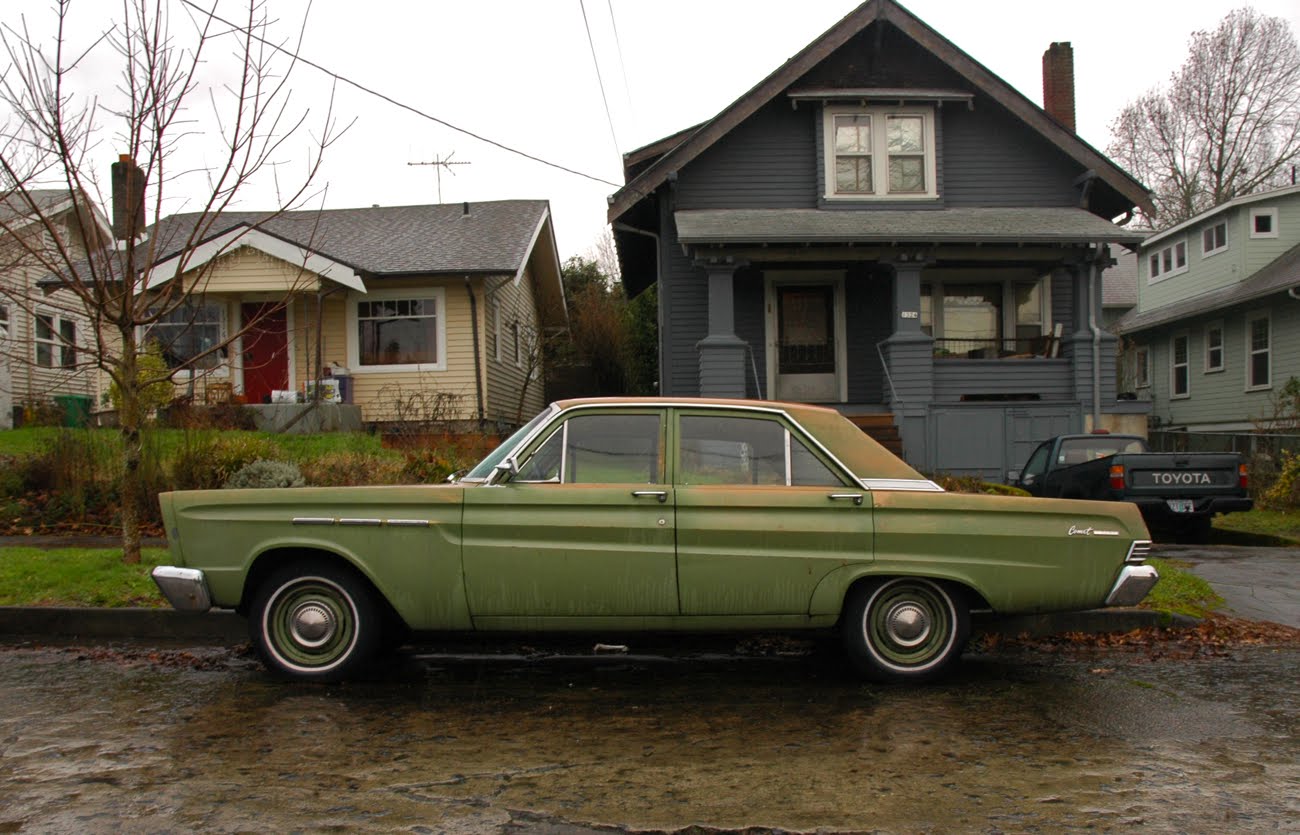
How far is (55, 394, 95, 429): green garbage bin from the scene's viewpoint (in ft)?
63.7

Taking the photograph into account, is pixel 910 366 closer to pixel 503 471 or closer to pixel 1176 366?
pixel 503 471

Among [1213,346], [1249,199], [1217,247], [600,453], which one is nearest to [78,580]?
[600,453]

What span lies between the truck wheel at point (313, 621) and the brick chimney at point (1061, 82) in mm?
18900

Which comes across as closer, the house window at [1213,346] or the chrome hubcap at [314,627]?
the chrome hubcap at [314,627]

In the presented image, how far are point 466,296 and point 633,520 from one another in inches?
585

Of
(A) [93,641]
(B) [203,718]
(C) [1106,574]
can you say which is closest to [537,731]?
(B) [203,718]

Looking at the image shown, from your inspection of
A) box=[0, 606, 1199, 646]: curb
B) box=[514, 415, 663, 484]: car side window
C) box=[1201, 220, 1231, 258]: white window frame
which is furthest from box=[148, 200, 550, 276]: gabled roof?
box=[1201, 220, 1231, 258]: white window frame

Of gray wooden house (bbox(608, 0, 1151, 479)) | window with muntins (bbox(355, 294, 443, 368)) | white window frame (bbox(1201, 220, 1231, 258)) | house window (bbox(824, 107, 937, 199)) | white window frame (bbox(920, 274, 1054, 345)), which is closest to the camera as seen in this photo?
gray wooden house (bbox(608, 0, 1151, 479))

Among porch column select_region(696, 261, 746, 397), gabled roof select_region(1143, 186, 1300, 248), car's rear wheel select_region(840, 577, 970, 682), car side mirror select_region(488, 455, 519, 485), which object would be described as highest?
gabled roof select_region(1143, 186, 1300, 248)

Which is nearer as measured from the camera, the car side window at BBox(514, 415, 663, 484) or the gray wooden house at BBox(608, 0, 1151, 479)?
the car side window at BBox(514, 415, 663, 484)

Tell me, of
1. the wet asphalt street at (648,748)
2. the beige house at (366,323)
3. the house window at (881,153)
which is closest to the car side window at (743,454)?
the wet asphalt street at (648,748)

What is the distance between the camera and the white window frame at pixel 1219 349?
2509 centimetres

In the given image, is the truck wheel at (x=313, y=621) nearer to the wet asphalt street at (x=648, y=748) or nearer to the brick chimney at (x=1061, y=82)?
the wet asphalt street at (x=648, y=748)

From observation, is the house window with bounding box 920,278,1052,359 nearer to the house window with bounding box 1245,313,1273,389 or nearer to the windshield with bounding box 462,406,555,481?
the house window with bounding box 1245,313,1273,389
